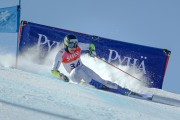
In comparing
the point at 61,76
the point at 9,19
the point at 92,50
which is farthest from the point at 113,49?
the point at 9,19

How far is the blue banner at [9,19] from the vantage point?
972cm

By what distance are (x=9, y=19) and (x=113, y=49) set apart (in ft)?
9.91

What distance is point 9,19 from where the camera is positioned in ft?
32.3

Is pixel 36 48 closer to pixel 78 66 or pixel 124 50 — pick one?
pixel 78 66

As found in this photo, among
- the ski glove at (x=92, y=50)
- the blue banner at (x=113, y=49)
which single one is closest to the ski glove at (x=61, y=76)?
the ski glove at (x=92, y=50)

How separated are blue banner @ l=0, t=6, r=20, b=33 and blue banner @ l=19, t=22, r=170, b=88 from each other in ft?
1.02

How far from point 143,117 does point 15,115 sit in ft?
6.19

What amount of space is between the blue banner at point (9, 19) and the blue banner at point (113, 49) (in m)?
0.31

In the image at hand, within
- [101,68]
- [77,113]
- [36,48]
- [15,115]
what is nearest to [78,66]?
[101,68]

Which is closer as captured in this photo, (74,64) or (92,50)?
(74,64)

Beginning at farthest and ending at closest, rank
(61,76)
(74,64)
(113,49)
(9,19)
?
(9,19) → (113,49) → (74,64) → (61,76)

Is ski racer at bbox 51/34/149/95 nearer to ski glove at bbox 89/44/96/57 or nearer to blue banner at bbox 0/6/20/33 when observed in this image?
ski glove at bbox 89/44/96/57

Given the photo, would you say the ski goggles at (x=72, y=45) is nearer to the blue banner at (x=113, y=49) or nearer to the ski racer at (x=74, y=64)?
the ski racer at (x=74, y=64)

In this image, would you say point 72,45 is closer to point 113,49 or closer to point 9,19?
point 113,49
